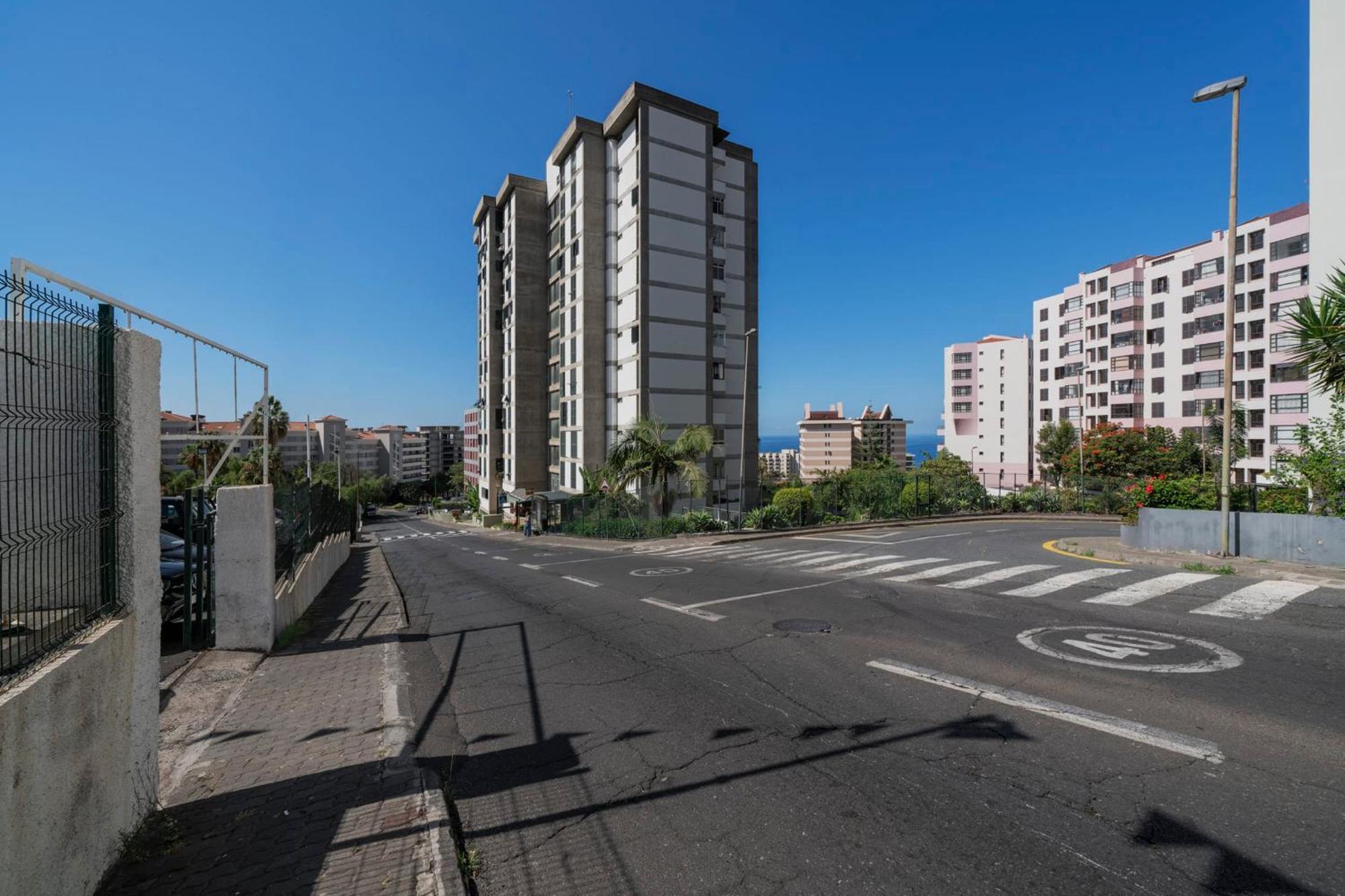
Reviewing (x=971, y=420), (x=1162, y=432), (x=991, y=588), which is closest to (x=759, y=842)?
(x=991, y=588)

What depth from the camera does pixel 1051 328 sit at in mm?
82438

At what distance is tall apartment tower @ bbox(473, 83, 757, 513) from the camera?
41.2 meters

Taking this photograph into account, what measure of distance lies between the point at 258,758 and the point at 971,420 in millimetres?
107924

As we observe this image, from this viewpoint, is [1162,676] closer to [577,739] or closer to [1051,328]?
[577,739]

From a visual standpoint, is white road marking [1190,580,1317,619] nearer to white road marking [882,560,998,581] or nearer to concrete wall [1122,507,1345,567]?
concrete wall [1122,507,1345,567]

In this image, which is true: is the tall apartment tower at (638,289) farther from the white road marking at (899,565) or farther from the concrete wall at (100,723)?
the concrete wall at (100,723)

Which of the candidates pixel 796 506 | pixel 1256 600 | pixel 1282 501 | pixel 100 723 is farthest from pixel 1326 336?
pixel 100 723

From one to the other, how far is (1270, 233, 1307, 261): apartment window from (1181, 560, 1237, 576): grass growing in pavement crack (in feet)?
201

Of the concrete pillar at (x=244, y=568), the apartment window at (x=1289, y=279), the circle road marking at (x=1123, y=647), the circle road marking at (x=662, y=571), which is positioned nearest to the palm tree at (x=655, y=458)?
the circle road marking at (x=662, y=571)

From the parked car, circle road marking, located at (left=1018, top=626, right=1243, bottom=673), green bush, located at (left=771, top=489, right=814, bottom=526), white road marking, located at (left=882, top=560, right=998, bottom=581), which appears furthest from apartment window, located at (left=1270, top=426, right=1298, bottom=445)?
the parked car

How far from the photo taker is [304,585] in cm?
1093

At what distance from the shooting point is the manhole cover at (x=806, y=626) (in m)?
8.50

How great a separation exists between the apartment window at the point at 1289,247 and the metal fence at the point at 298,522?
74460 mm

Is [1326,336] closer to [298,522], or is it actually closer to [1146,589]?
[1146,589]
